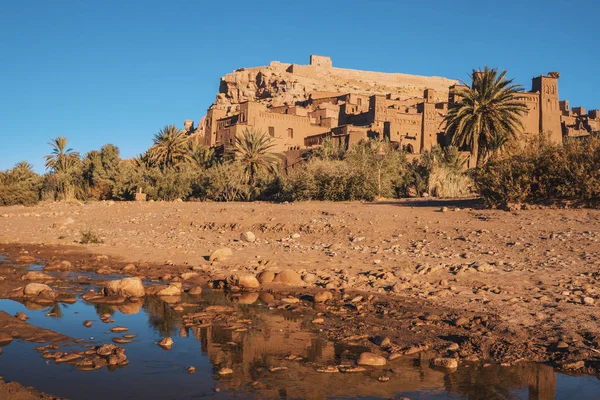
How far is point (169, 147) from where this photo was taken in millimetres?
34969

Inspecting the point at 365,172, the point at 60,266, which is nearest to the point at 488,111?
the point at 365,172

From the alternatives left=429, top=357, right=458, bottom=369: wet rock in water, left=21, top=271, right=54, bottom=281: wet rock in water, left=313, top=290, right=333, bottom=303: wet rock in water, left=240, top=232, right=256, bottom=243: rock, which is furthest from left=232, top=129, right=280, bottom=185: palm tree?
left=429, top=357, right=458, bottom=369: wet rock in water

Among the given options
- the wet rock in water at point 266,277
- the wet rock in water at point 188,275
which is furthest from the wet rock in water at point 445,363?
the wet rock in water at point 188,275

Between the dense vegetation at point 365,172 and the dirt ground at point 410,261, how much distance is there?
136cm

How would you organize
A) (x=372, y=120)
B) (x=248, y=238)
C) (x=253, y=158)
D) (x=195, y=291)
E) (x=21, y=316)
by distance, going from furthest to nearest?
(x=372, y=120), (x=253, y=158), (x=248, y=238), (x=195, y=291), (x=21, y=316)

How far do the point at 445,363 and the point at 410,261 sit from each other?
470 centimetres

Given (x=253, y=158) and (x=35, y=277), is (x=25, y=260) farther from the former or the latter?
(x=253, y=158)

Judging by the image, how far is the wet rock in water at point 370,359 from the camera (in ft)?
16.4

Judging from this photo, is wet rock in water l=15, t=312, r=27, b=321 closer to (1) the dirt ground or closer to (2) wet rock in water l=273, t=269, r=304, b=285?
(1) the dirt ground

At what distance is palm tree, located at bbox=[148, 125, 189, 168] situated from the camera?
3491 cm

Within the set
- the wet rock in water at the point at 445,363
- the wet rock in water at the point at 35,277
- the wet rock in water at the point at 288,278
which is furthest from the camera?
the wet rock in water at the point at 35,277

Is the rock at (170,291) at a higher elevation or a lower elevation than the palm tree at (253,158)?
lower

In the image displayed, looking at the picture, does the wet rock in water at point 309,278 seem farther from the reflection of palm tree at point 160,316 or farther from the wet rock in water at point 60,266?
the wet rock in water at point 60,266

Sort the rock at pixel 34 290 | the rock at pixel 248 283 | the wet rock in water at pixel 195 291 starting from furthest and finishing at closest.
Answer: the rock at pixel 248 283, the wet rock in water at pixel 195 291, the rock at pixel 34 290
